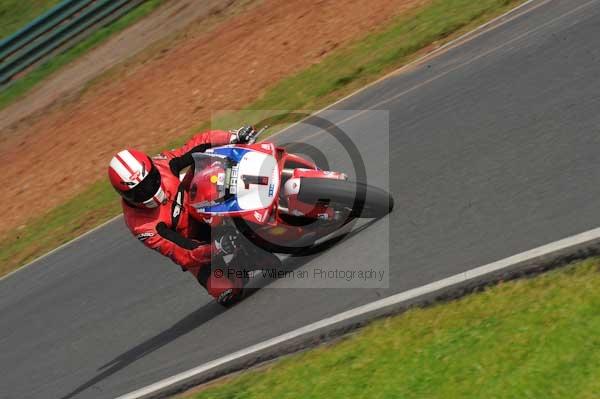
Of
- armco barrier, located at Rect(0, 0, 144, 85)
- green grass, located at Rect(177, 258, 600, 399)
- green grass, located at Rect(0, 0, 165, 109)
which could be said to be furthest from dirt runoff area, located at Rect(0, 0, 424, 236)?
green grass, located at Rect(177, 258, 600, 399)

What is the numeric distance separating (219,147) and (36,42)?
14.2m

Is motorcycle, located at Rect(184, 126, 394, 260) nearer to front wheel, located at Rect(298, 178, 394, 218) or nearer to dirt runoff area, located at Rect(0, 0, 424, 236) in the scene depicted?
front wheel, located at Rect(298, 178, 394, 218)

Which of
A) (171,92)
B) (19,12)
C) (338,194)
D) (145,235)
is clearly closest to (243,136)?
(338,194)

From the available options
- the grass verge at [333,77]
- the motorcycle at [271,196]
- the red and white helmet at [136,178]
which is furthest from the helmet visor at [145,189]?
the grass verge at [333,77]

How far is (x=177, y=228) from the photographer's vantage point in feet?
26.1

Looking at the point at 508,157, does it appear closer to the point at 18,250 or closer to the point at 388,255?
the point at 388,255

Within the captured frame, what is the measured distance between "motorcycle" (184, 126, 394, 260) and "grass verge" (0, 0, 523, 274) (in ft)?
14.4

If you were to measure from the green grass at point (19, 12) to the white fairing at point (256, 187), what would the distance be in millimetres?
16736

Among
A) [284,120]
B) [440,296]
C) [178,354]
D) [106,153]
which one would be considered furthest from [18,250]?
[440,296]

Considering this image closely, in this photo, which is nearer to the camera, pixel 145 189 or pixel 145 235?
pixel 145 189

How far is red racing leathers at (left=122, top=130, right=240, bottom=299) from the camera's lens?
7.73 m

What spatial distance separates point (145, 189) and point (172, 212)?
0.46 m

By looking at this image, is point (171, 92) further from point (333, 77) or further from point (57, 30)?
point (57, 30)

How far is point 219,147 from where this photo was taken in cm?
788
